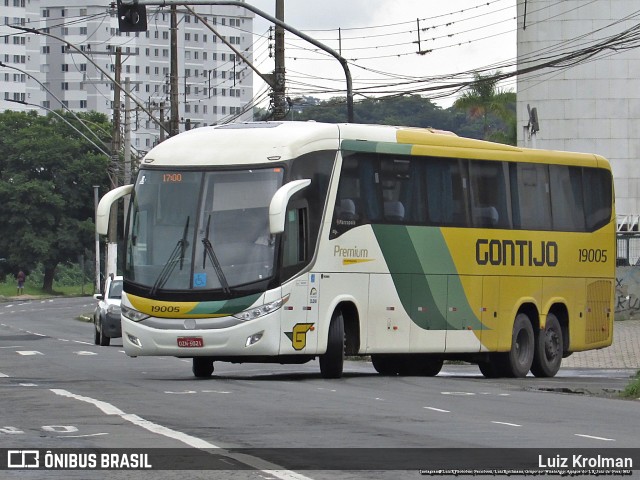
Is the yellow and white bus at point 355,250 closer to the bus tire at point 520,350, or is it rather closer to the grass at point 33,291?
the bus tire at point 520,350

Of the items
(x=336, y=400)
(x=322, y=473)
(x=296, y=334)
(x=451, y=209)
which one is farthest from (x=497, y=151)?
(x=322, y=473)

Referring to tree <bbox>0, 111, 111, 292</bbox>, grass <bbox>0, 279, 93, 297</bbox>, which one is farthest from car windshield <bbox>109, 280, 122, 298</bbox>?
tree <bbox>0, 111, 111, 292</bbox>

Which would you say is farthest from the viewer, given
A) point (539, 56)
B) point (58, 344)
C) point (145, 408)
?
point (539, 56)

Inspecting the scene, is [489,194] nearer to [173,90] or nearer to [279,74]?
[279,74]

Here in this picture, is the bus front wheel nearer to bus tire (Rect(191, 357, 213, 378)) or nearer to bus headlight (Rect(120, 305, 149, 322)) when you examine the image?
bus tire (Rect(191, 357, 213, 378))

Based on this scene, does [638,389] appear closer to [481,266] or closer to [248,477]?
[481,266]

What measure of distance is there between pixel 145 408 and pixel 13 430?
9.32ft

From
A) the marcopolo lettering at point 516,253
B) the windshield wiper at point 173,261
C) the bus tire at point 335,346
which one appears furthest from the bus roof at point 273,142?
the bus tire at point 335,346

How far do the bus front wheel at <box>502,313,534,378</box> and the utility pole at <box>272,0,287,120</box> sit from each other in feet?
39.6

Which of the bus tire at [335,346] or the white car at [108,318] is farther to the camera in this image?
the white car at [108,318]

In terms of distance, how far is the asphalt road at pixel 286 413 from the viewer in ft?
44.2

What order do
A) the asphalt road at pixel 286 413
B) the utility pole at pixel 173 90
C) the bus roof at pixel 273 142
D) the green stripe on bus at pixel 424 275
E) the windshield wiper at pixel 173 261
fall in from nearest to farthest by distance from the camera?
1. the asphalt road at pixel 286 413
2. the windshield wiper at pixel 173 261
3. the bus roof at pixel 273 142
4. the green stripe on bus at pixel 424 275
5. the utility pole at pixel 173 90

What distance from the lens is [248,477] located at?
11156 mm

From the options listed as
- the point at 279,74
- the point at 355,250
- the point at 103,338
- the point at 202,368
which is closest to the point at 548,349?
the point at 355,250
